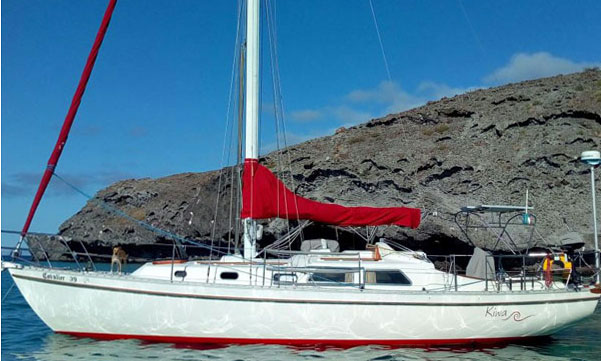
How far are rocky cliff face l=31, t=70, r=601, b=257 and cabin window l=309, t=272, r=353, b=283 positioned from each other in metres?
17.8

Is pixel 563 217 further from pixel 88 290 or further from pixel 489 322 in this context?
pixel 88 290

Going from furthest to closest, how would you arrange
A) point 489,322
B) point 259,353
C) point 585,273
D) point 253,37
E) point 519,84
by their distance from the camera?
point 519,84 < point 585,273 < point 253,37 < point 489,322 < point 259,353

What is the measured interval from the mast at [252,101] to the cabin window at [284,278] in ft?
4.30

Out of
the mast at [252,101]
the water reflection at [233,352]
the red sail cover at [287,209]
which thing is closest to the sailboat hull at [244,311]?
the water reflection at [233,352]

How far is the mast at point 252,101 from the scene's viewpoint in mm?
14164

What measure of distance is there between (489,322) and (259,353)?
534cm

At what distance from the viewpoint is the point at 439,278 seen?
1346cm

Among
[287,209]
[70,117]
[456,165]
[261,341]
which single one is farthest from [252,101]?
[456,165]

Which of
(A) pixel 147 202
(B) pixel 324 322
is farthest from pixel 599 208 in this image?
(A) pixel 147 202

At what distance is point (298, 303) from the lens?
39.5 ft

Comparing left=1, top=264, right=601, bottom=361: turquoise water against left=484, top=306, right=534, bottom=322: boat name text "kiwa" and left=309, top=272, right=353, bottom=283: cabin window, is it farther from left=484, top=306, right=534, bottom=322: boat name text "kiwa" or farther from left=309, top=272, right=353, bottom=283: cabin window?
left=309, top=272, right=353, bottom=283: cabin window

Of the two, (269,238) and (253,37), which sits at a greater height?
(253,37)

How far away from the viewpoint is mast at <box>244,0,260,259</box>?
46.5 ft

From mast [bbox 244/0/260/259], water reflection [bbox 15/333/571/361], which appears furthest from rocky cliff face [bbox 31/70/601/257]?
water reflection [bbox 15/333/571/361]
